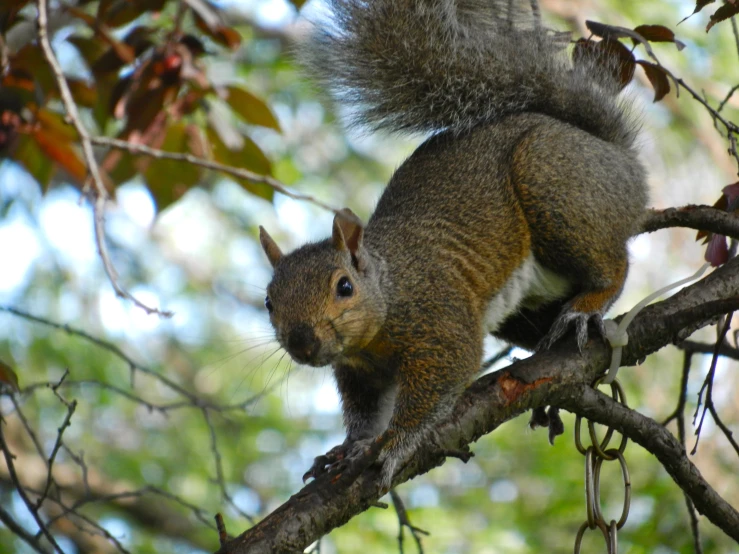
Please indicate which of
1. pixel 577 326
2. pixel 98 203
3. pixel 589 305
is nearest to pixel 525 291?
pixel 589 305

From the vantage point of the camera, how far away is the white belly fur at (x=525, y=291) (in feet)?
9.70

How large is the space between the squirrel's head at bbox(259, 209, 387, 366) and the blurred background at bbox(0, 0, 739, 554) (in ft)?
2.44

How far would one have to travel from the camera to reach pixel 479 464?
19.6 feet

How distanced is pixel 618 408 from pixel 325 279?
35.7 inches

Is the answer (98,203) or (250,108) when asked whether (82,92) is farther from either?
(98,203)

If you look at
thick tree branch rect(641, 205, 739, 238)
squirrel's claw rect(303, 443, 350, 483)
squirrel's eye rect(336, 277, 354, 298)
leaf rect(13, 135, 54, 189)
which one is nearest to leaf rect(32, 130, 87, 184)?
leaf rect(13, 135, 54, 189)

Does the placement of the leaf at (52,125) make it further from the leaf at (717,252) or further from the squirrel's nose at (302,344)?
the leaf at (717,252)

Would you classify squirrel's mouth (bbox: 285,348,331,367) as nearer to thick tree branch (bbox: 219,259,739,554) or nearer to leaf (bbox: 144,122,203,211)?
thick tree branch (bbox: 219,259,739,554)

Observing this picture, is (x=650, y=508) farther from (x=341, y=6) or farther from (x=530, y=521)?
(x=341, y=6)

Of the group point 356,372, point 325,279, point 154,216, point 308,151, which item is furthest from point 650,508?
point 308,151

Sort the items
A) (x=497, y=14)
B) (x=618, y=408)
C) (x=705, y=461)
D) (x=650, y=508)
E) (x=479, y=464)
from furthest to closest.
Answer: (x=479, y=464), (x=705, y=461), (x=650, y=508), (x=497, y=14), (x=618, y=408)

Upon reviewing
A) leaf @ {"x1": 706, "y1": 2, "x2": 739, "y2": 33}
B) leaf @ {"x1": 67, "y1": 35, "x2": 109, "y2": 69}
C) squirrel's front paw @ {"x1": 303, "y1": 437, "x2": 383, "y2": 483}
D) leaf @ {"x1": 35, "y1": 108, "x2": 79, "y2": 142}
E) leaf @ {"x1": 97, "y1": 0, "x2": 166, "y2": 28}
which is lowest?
squirrel's front paw @ {"x1": 303, "y1": 437, "x2": 383, "y2": 483}

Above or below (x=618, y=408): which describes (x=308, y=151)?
above

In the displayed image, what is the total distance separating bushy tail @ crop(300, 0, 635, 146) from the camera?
10.3ft
